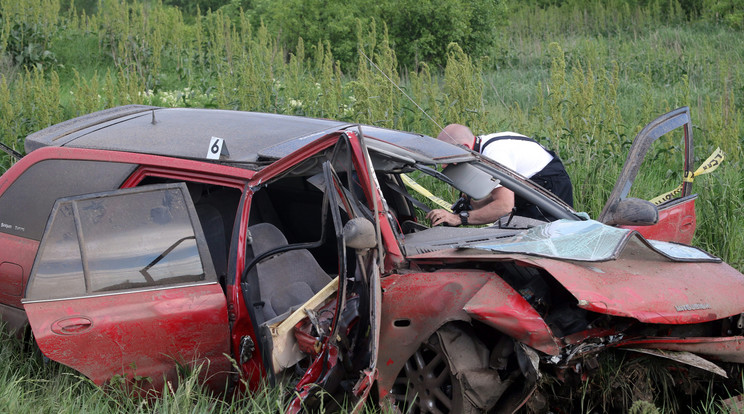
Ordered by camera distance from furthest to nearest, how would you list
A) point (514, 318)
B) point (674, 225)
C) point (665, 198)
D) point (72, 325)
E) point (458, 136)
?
point (458, 136), point (665, 198), point (674, 225), point (72, 325), point (514, 318)

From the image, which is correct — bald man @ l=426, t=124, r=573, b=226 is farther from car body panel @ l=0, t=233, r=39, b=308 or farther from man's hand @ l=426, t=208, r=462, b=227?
car body panel @ l=0, t=233, r=39, b=308

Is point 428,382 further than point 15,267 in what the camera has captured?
No

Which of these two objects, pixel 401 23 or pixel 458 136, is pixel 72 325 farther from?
pixel 401 23

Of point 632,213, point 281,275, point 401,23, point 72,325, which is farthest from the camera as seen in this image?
point 401,23

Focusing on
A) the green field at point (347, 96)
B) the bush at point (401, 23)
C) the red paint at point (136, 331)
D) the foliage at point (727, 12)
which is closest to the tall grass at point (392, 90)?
the green field at point (347, 96)

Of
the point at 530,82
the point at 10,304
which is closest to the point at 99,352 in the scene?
the point at 10,304

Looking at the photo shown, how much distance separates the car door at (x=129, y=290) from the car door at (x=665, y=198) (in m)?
2.25

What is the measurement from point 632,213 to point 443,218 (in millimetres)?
1386

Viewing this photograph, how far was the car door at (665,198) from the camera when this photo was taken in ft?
13.1

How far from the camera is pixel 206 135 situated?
420 centimetres

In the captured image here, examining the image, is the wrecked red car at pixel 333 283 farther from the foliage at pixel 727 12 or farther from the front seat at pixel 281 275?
the foliage at pixel 727 12

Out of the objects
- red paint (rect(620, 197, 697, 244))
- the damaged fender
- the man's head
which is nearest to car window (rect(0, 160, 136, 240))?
the damaged fender

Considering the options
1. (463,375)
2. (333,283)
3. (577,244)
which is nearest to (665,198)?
(577,244)

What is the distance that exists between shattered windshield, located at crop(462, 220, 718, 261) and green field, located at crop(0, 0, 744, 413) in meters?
0.85
